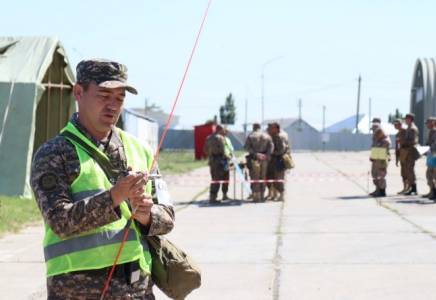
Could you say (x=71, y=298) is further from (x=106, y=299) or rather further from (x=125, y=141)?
(x=125, y=141)

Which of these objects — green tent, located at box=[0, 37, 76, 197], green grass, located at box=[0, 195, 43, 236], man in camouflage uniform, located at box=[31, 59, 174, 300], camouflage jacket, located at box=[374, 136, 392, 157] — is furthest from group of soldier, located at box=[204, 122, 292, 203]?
man in camouflage uniform, located at box=[31, 59, 174, 300]

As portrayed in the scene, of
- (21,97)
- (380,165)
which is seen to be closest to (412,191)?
(380,165)

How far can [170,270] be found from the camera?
378 centimetres

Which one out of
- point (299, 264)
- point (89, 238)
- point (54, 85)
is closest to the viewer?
point (89, 238)

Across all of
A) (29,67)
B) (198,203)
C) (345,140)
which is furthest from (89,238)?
(345,140)

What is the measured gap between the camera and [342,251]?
10664 mm

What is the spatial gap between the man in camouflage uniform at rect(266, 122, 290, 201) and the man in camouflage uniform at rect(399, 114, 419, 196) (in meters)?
2.87

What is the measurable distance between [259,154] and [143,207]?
50.4 feet

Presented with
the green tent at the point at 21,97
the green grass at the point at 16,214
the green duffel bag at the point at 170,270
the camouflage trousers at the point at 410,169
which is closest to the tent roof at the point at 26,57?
the green tent at the point at 21,97

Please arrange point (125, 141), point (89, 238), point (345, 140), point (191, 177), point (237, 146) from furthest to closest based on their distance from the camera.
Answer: point (345, 140)
point (237, 146)
point (191, 177)
point (125, 141)
point (89, 238)

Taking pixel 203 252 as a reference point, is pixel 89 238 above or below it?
above

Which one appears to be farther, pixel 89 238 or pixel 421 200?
pixel 421 200

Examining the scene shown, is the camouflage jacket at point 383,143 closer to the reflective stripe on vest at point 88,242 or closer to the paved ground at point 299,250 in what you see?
the paved ground at point 299,250

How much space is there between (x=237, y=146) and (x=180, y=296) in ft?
265
